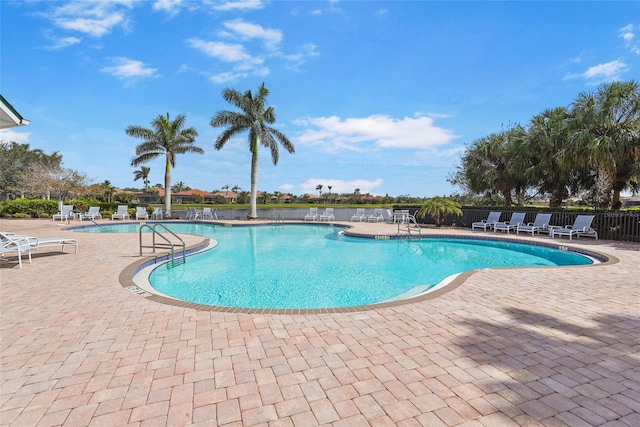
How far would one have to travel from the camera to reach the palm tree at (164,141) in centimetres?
2256

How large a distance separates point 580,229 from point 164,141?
80.1 ft

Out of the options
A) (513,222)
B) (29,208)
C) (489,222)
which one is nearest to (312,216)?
(489,222)

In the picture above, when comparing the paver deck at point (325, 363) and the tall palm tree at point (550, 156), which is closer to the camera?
the paver deck at point (325, 363)

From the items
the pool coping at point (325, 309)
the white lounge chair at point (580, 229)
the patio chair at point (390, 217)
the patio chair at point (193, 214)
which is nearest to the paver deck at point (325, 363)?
the pool coping at point (325, 309)

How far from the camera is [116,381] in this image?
2383 millimetres

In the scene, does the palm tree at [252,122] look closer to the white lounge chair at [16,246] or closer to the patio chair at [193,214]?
the patio chair at [193,214]

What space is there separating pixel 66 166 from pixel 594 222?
133 feet

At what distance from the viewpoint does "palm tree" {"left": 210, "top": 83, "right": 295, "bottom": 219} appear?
20266 mm

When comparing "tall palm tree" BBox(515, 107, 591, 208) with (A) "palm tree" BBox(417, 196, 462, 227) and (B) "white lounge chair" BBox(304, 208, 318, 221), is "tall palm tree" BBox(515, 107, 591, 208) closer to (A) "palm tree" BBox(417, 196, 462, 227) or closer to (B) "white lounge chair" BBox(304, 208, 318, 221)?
(A) "palm tree" BBox(417, 196, 462, 227)

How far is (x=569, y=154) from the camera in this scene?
13.2m

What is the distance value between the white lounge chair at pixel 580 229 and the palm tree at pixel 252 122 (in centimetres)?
1577

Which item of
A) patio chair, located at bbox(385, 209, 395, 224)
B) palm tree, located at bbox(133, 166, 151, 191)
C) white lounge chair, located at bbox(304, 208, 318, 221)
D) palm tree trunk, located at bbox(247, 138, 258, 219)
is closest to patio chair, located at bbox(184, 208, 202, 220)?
Result: palm tree trunk, located at bbox(247, 138, 258, 219)

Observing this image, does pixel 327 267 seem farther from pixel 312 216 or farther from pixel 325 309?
pixel 312 216

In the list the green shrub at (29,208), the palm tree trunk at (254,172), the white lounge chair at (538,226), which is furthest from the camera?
the green shrub at (29,208)
